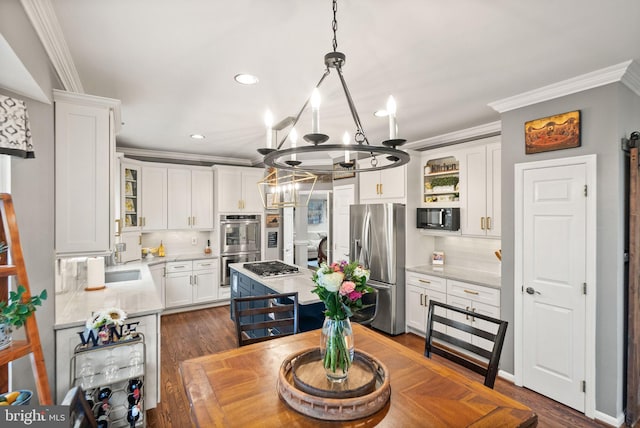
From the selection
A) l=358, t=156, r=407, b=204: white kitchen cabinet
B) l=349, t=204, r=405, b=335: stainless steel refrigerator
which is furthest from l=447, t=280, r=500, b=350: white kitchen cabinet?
l=358, t=156, r=407, b=204: white kitchen cabinet

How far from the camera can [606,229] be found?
2328 millimetres

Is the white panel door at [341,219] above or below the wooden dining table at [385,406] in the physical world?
above

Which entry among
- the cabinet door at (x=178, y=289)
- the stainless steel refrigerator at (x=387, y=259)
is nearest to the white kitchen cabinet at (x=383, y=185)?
the stainless steel refrigerator at (x=387, y=259)

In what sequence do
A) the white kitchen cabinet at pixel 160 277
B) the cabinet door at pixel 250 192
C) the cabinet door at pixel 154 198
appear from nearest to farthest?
the white kitchen cabinet at pixel 160 277, the cabinet door at pixel 154 198, the cabinet door at pixel 250 192

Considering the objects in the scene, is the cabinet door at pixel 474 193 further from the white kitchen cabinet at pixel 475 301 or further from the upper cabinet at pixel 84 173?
the upper cabinet at pixel 84 173

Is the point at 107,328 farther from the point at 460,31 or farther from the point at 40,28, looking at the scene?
the point at 460,31

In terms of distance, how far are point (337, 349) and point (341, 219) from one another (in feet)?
11.8

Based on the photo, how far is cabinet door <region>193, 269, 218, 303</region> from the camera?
514 centimetres

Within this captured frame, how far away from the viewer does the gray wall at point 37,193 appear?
5.19ft

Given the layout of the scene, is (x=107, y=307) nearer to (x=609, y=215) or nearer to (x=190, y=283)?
(x=190, y=283)

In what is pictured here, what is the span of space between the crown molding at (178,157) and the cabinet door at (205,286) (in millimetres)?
1962

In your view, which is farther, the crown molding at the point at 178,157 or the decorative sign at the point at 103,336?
the crown molding at the point at 178,157

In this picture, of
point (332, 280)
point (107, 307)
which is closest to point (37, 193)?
point (107, 307)

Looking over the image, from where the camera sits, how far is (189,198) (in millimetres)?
5285
